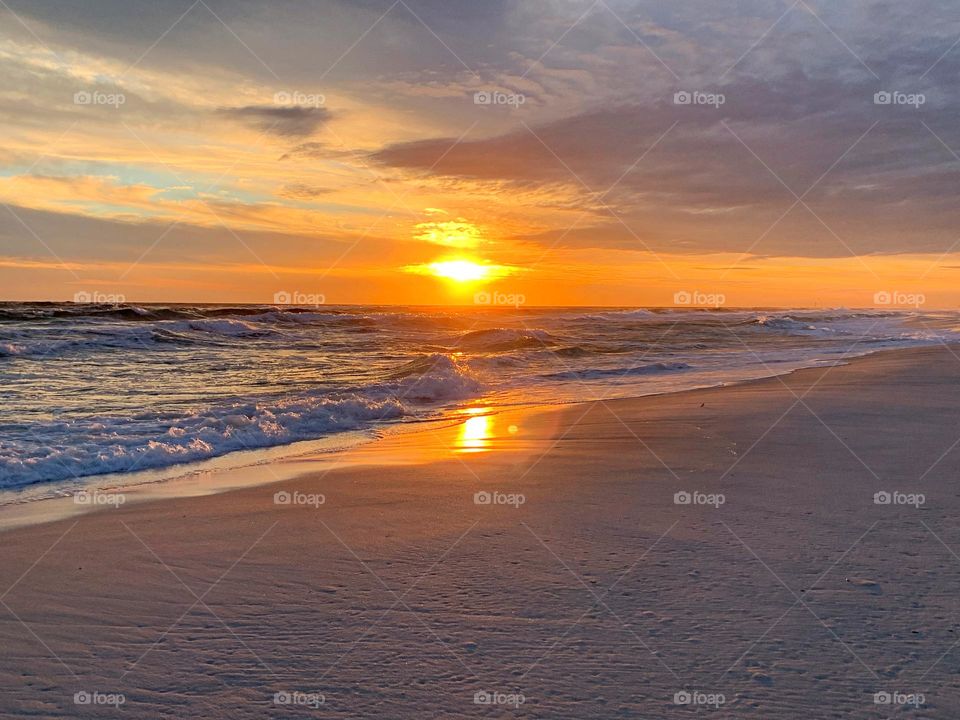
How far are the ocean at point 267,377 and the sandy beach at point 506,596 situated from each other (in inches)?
102

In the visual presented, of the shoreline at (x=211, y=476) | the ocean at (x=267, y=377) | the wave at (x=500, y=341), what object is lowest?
the shoreline at (x=211, y=476)

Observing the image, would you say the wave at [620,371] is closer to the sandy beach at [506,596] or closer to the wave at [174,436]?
the wave at [174,436]

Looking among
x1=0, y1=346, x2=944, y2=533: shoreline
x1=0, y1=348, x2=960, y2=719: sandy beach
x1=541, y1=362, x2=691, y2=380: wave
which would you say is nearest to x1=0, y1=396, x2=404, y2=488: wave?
x1=0, y1=346, x2=944, y2=533: shoreline

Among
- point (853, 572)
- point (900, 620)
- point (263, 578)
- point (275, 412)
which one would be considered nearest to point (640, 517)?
point (853, 572)

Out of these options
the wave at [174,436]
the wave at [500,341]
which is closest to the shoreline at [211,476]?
the wave at [174,436]

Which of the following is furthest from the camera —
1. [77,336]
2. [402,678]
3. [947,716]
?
[77,336]

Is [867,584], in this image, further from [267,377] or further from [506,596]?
[267,377]

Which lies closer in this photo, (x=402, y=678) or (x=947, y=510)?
(x=402, y=678)

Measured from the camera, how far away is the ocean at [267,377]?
974cm

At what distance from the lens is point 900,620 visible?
13.0 feet

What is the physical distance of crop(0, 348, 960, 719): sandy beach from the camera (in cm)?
336

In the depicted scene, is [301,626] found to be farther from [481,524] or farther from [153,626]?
[481,524]

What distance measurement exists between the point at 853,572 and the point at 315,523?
397 centimetres

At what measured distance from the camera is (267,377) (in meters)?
17.7
